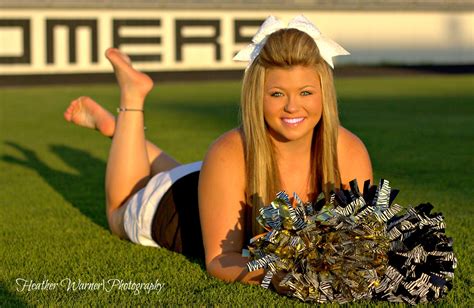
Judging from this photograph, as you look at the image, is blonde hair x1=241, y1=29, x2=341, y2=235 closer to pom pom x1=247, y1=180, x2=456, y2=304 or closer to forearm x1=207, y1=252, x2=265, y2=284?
forearm x1=207, y1=252, x2=265, y2=284

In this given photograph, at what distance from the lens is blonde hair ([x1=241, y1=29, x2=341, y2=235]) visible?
4070mm

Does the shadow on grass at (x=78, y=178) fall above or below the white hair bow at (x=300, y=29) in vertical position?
below

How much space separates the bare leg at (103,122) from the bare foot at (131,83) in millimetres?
329

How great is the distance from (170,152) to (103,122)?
3793 millimetres

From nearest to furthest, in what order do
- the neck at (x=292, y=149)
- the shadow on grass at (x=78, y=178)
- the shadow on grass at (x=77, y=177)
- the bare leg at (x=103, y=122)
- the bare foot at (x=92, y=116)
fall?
1. the neck at (x=292, y=149)
2. the bare leg at (x=103, y=122)
3. the bare foot at (x=92, y=116)
4. the shadow on grass at (x=78, y=178)
5. the shadow on grass at (x=77, y=177)

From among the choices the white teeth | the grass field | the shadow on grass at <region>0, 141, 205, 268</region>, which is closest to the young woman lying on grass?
the white teeth

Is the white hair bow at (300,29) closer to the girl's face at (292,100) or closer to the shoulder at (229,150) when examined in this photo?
the girl's face at (292,100)

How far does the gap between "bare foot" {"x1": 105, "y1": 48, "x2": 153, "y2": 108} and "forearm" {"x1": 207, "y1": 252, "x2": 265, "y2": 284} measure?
5.80 ft

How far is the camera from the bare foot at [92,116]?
625 centimetres

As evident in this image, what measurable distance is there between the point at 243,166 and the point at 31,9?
77.6ft

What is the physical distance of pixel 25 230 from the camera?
5.75 metres

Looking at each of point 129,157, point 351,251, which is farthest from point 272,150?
point 129,157

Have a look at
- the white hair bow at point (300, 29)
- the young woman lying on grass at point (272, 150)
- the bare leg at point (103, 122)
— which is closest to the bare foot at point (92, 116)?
the bare leg at point (103, 122)

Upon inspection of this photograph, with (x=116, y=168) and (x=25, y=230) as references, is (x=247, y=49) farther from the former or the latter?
(x=25, y=230)
